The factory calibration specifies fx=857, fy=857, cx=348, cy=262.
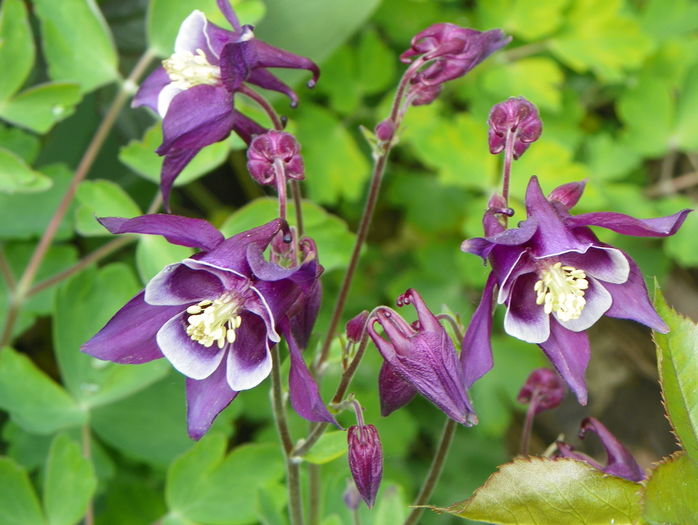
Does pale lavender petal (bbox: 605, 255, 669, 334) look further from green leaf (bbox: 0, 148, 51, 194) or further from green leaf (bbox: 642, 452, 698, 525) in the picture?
green leaf (bbox: 0, 148, 51, 194)

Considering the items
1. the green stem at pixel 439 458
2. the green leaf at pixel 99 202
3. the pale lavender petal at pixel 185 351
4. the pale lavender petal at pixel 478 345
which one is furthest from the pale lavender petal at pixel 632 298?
the green leaf at pixel 99 202

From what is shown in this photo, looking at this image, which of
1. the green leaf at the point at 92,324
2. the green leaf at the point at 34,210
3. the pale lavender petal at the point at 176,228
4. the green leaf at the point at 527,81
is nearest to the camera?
the pale lavender petal at the point at 176,228

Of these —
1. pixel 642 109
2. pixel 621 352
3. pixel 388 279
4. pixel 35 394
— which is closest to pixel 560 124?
pixel 642 109

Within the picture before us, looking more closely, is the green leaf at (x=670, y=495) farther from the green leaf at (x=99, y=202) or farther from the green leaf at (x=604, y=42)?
the green leaf at (x=604, y=42)

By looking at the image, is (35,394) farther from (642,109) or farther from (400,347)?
(642,109)

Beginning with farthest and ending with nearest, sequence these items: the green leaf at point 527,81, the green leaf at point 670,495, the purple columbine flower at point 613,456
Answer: the green leaf at point 527,81, the purple columbine flower at point 613,456, the green leaf at point 670,495
